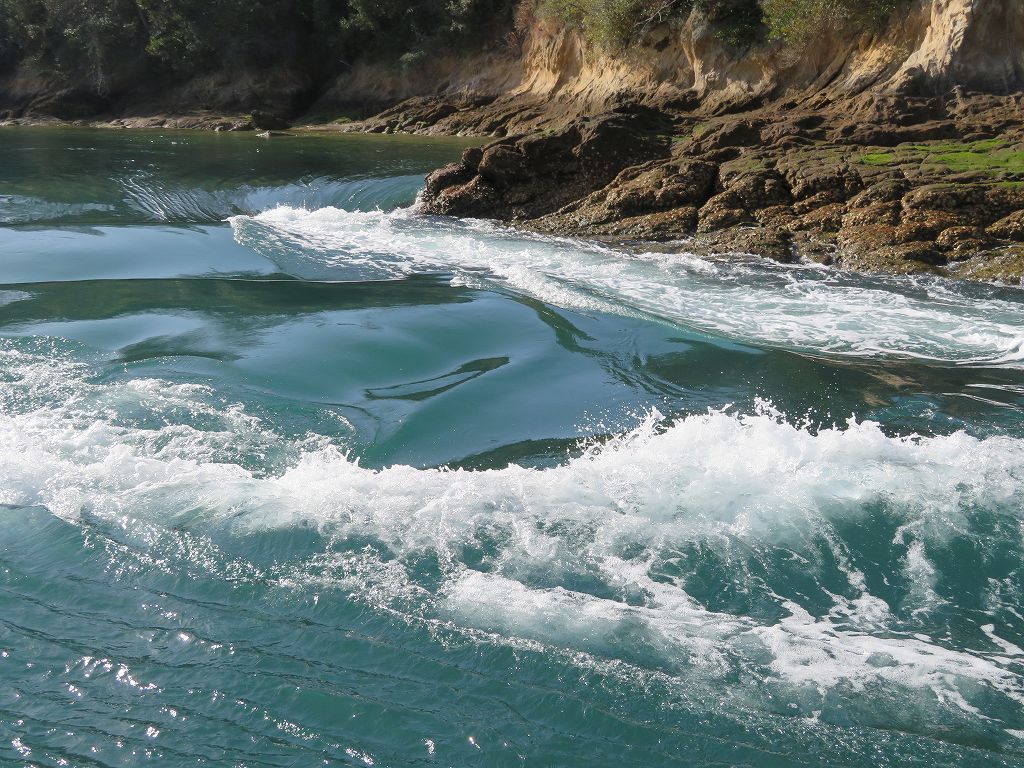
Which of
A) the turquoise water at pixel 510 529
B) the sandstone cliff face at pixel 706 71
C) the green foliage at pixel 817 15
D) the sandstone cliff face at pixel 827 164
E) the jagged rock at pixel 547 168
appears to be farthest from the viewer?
the green foliage at pixel 817 15

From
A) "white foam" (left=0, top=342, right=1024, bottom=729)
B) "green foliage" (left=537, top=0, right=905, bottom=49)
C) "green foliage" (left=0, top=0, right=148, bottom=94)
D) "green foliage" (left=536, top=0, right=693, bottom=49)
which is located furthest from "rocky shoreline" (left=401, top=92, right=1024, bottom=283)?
"green foliage" (left=0, top=0, right=148, bottom=94)

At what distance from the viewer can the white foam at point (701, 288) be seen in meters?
8.19

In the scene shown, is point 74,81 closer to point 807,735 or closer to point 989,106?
point 989,106

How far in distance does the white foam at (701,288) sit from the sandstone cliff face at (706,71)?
789 cm

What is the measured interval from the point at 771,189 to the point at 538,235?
3.10 meters

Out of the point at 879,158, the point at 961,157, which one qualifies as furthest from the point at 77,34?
the point at 961,157

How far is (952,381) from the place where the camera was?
710 cm

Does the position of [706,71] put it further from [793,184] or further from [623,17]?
[793,184]

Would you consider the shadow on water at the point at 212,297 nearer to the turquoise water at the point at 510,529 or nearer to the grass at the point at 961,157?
the turquoise water at the point at 510,529

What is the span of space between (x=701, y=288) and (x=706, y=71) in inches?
552

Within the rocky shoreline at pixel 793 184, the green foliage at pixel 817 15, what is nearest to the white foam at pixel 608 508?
the rocky shoreline at pixel 793 184

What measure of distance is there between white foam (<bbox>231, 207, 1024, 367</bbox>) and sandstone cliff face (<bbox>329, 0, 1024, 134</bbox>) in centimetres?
789

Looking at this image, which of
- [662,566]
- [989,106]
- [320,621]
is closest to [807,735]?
[662,566]

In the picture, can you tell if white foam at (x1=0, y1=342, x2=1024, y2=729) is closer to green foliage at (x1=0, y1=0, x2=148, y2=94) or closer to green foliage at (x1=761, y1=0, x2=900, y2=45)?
green foliage at (x1=761, y1=0, x2=900, y2=45)
